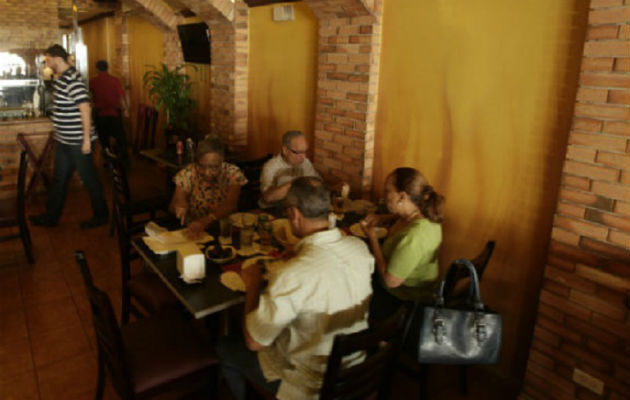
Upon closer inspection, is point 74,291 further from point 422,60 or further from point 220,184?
point 422,60

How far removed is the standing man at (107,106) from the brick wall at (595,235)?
6.27 m

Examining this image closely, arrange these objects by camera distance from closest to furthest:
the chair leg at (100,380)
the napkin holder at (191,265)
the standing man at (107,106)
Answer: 1. the napkin holder at (191,265)
2. the chair leg at (100,380)
3. the standing man at (107,106)

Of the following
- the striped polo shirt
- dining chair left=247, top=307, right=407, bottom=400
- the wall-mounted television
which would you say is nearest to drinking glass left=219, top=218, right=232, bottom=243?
dining chair left=247, top=307, right=407, bottom=400

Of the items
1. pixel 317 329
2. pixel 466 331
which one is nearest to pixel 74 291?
pixel 317 329

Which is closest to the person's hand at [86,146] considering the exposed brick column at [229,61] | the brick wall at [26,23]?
the exposed brick column at [229,61]

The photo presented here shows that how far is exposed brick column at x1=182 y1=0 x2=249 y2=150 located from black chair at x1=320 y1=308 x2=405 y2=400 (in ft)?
13.2

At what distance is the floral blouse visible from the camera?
3516 mm

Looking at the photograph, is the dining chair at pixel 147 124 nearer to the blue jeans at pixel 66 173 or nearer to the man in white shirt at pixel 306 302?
the blue jeans at pixel 66 173

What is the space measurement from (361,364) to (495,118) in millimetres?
1876

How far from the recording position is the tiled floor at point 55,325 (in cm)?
281

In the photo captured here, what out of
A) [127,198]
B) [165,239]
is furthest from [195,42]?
[165,239]

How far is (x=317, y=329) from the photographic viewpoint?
1.86 m

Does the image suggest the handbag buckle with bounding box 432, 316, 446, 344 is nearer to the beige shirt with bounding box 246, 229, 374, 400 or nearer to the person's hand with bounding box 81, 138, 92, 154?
the beige shirt with bounding box 246, 229, 374, 400

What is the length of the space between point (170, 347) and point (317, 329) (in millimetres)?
814
